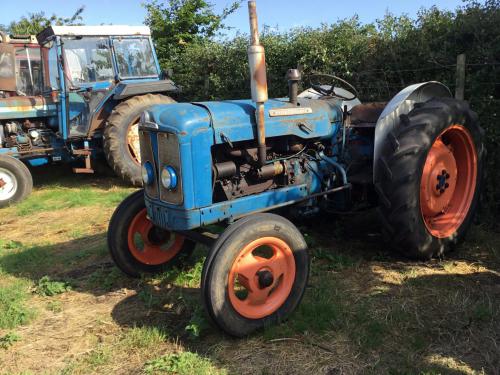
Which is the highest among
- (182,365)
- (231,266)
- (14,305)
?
(231,266)

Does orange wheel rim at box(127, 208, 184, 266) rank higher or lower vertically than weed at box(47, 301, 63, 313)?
higher

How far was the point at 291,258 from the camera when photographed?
9.37ft

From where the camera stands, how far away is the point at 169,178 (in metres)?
2.90

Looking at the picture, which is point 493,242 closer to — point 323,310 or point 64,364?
point 323,310

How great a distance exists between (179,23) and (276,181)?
392 inches

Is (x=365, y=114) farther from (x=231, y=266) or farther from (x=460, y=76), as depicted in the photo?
(x=231, y=266)

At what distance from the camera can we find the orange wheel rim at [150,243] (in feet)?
11.7

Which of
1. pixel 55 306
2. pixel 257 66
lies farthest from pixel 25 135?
pixel 257 66

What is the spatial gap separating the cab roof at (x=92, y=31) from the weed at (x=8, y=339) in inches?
203

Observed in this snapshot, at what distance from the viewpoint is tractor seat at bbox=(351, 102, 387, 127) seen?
3879 millimetres

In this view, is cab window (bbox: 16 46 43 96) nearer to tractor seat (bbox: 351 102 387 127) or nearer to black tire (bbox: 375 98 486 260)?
tractor seat (bbox: 351 102 387 127)

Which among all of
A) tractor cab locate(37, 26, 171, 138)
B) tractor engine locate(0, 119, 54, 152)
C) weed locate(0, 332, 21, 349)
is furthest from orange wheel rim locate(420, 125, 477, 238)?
tractor engine locate(0, 119, 54, 152)

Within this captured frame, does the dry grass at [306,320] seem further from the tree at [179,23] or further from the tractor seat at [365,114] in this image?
the tree at [179,23]

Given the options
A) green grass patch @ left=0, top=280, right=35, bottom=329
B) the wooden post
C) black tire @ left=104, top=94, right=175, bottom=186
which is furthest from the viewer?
black tire @ left=104, top=94, right=175, bottom=186
